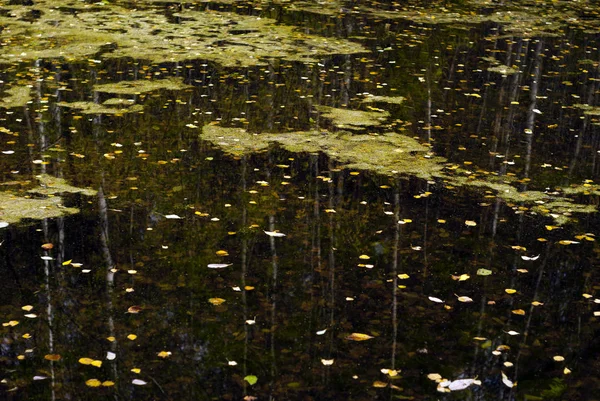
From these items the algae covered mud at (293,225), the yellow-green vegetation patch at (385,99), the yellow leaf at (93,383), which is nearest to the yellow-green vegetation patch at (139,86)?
the algae covered mud at (293,225)

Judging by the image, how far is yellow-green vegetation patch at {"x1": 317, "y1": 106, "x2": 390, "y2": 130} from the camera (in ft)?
33.0

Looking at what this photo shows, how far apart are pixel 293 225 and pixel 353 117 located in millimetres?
3683

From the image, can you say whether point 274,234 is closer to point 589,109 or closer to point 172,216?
point 172,216

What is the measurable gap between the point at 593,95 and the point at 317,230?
7.28 meters

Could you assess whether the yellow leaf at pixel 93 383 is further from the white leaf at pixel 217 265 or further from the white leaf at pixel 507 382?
the white leaf at pixel 507 382

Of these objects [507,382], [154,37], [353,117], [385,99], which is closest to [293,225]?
[507,382]

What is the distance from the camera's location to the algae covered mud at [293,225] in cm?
504

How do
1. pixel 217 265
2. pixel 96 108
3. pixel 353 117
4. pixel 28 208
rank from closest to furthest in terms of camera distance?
pixel 217 265 < pixel 28 208 < pixel 96 108 < pixel 353 117

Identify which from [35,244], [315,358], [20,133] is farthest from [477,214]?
[20,133]

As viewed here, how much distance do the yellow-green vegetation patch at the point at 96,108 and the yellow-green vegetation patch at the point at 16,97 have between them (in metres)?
0.55

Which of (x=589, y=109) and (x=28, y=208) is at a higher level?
(x=589, y=109)

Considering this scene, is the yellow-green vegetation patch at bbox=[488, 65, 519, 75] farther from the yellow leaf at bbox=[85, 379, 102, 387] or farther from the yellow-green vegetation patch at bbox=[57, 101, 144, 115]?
the yellow leaf at bbox=[85, 379, 102, 387]

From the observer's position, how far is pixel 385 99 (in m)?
11.4

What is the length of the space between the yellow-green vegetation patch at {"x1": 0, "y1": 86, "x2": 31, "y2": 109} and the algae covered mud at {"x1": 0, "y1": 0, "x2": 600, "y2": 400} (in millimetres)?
53
